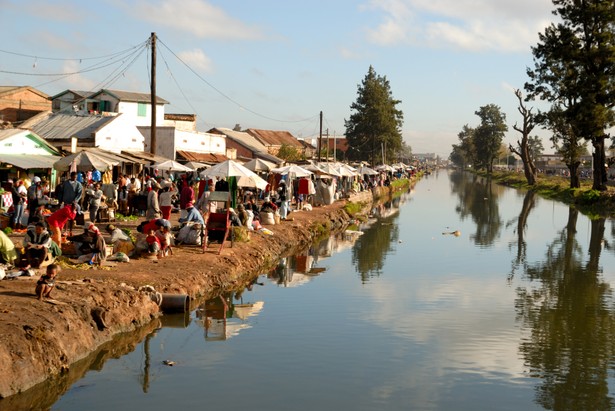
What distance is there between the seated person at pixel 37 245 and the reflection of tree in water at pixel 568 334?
9227mm

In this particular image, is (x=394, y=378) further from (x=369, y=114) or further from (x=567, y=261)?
(x=369, y=114)

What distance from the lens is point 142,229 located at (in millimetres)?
19531

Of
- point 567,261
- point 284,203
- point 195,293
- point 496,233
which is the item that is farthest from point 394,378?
point 496,233

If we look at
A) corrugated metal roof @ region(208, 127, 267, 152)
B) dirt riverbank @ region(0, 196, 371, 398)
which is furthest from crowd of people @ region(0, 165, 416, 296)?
corrugated metal roof @ region(208, 127, 267, 152)

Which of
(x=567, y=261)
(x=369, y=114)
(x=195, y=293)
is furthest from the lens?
(x=369, y=114)

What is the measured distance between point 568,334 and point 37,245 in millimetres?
10752

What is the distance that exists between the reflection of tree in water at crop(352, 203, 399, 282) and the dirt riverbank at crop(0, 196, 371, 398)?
4.53 metres

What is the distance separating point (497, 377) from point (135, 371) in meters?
5.72

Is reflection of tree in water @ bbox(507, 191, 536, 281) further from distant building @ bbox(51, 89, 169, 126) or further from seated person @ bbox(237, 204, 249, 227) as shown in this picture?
distant building @ bbox(51, 89, 169, 126)

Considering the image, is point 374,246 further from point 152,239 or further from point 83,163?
point 152,239

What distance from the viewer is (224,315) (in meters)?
17.0

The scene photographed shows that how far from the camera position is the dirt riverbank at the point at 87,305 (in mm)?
10891

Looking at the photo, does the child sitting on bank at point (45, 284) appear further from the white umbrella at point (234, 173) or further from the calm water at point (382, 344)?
the white umbrella at point (234, 173)

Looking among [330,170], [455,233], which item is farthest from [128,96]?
[455,233]
